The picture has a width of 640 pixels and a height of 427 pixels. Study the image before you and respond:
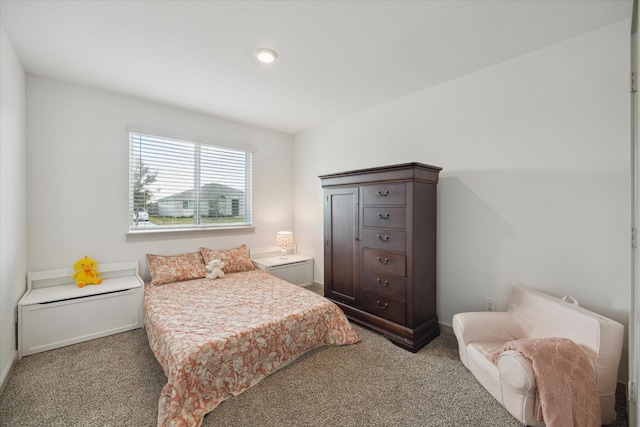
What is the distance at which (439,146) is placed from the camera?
113 inches

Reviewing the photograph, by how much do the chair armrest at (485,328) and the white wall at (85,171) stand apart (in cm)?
327

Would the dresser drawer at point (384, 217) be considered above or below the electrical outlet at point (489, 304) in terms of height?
above

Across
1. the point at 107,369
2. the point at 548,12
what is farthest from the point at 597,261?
the point at 107,369

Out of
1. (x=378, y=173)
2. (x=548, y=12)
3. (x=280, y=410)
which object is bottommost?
(x=280, y=410)

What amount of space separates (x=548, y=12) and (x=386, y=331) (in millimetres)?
2765

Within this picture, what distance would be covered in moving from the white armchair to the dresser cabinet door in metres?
1.18

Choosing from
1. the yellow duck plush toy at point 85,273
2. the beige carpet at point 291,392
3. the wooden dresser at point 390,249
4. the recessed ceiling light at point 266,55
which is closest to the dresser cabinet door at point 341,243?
the wooden dresser at point 390,249

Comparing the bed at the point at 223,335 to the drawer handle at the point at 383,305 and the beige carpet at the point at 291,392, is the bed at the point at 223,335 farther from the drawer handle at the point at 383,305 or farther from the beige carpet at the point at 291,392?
the drawer handle at the point at 383,305

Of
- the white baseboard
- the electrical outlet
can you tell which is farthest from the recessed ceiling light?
the white baseboard

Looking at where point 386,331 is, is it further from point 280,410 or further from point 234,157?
point 234,157

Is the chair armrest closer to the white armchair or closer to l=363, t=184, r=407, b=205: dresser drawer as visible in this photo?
the white armchair

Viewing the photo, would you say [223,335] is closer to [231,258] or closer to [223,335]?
[223,335]

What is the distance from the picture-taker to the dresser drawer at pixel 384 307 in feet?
8.47

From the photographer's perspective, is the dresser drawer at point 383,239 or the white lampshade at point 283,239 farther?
the white lampshade at point 283,239
